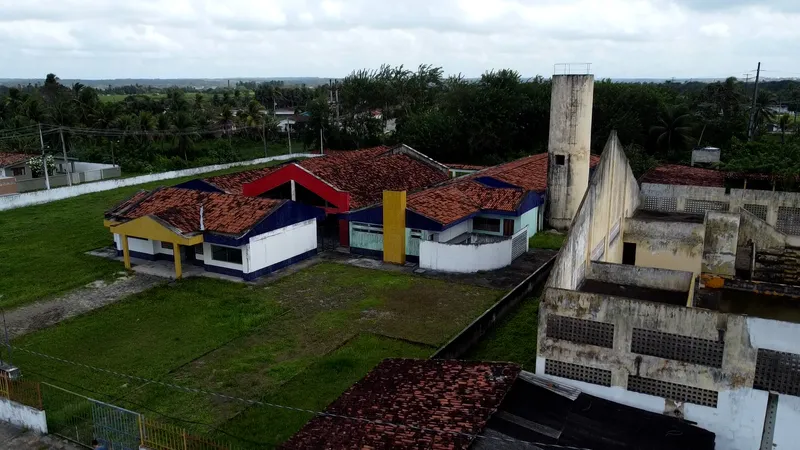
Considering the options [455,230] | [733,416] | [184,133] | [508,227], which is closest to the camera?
[733,416]

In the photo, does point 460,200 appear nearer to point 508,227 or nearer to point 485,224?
point 485,224

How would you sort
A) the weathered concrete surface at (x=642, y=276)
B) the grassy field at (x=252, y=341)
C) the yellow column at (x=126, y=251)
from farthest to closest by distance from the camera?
the yellow column at (x=126, y=251)
the weathered concrete surface at (x=642, y=276)
the grassy field at (x=252, y=341)

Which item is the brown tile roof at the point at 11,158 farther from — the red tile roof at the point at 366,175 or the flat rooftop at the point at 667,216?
the flat rooftop at the point at 667,216

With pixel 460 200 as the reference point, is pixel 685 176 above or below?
above

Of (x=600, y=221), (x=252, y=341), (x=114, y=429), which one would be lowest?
(x=252, y=341)

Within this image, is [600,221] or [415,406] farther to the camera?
[600,221]

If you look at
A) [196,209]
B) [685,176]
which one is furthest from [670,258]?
[196,209]

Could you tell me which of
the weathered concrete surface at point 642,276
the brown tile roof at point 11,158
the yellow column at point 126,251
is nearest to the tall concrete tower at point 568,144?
the weathered concrete surface at point 642,276
